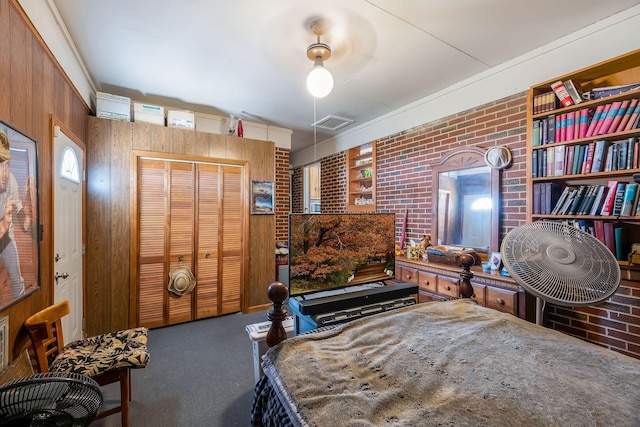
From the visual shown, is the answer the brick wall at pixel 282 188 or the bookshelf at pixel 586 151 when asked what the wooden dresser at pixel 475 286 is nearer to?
the bookshelf at pixel 586 151

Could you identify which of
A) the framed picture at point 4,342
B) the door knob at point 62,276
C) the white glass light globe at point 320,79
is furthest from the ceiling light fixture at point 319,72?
the door knob at point 62,276

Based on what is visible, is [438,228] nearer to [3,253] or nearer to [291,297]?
[291,297]

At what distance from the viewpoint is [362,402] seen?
87 cm

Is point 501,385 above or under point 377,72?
under

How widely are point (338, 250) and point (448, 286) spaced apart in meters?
1.30

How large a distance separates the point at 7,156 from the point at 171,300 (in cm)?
233

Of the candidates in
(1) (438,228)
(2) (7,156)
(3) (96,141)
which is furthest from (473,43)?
(3) (96,141)

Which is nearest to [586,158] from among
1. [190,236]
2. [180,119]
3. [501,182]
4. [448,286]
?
[501,182]

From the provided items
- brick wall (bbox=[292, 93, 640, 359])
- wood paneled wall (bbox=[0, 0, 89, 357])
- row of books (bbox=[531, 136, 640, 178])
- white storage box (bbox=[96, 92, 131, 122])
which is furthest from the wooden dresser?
white storage box (bbox=[96, 92, 131, 122])

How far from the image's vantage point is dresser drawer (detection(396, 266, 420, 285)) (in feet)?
9.32

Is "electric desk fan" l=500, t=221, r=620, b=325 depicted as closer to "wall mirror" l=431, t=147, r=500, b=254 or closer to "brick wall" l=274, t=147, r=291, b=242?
"wall mirror" l=431, t=147, r=500, b=254

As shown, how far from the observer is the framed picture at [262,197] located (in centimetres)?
360

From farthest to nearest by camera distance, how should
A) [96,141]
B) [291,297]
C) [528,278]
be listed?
1. [96,141]
2. [291,297]
3. [528,278]

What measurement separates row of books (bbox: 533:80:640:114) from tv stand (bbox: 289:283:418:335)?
5.88 feet
